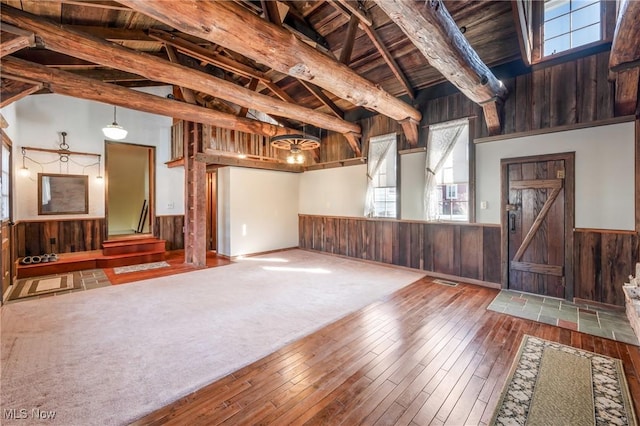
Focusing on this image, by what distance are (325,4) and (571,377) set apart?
5485 mm

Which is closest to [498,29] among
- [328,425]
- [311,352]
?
[311,352]

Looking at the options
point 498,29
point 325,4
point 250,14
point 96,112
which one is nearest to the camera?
point 250,14

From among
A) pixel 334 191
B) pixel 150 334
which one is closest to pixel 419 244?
pixel 334 191

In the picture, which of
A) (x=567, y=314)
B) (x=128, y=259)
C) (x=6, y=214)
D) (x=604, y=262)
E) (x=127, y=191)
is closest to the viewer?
(x=567, y=314)

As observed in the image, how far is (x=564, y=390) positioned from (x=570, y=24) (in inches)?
191

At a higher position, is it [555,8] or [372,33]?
[555,8]

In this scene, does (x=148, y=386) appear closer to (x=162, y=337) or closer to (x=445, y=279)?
(x=162, y=337)

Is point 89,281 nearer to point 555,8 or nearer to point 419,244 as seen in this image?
point 419,244

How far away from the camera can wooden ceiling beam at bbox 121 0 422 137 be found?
2100 mm

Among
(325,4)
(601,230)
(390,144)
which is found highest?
(325,4)

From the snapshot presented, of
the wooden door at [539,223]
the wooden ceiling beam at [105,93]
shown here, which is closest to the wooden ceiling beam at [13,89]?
the wooden ceiling beam at [105,93]

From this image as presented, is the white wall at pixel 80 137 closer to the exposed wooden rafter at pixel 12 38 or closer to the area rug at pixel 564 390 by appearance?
the exposed wooden rafter at pixel 12 38

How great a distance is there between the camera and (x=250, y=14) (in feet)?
8.15

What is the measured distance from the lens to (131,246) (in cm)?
646
